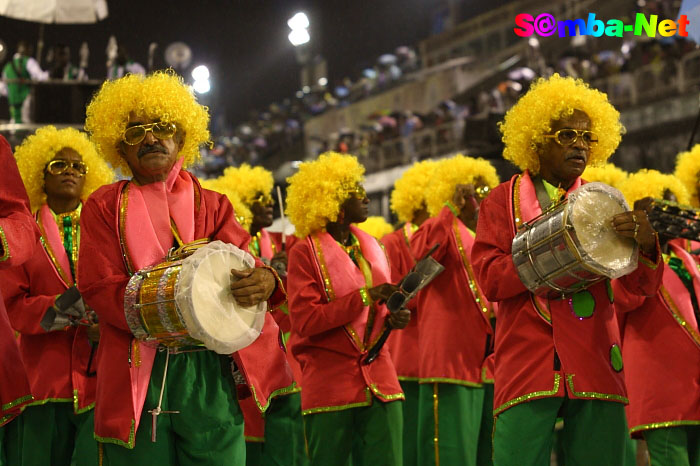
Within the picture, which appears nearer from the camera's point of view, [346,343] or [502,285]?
[502,285]

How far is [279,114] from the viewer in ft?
85.8

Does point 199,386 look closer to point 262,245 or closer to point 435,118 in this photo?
point 262,245

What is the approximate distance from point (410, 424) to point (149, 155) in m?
4.56

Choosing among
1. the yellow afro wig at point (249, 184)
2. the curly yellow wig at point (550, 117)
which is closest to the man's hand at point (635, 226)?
the curly yellow wig at point (550, 117)

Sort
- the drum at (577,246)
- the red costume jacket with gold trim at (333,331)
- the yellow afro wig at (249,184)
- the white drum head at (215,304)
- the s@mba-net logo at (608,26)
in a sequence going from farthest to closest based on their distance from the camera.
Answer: the s@mba-net logo at (608,26) → the yellow afro wig at (249,184) → the red costume jacket with gold trim at (333,331) → the drum at (577,246) → the white drum head at (215,304)

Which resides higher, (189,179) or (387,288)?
(189,179)

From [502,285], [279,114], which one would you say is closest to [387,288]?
[502,285]

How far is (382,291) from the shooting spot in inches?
241

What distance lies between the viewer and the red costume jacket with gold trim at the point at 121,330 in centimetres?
415

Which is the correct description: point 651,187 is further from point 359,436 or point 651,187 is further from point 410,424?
point 359,436

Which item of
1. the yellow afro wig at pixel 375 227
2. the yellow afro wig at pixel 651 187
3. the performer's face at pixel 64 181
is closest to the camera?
the performer's face at pixel 64 181

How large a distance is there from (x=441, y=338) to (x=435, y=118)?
50.6 ft

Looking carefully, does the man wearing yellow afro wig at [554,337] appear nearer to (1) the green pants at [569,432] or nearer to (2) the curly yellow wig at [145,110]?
(1) the green pants at [569,432]

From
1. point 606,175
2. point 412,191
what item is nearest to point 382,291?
point 606,175
